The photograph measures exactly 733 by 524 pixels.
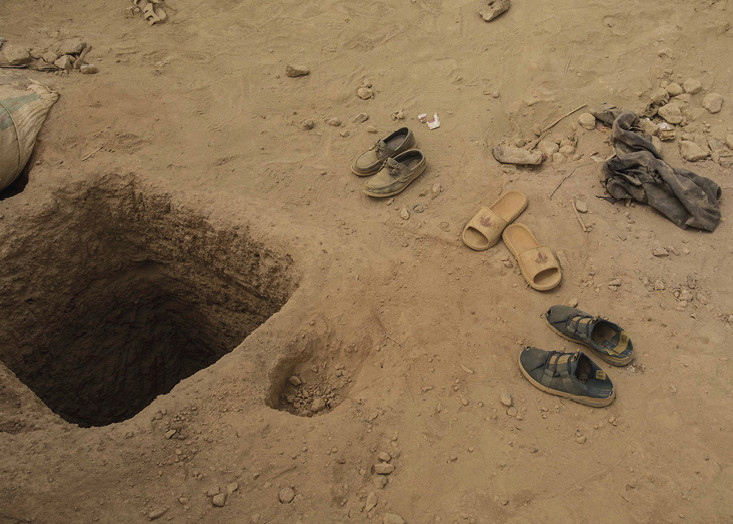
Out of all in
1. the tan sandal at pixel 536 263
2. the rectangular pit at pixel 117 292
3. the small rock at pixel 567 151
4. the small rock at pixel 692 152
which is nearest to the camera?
Result: the tan sandal at pixel 536 263

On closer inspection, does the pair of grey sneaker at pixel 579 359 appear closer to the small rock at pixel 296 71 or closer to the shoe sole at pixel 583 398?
the shoe sole at pixel 583 398

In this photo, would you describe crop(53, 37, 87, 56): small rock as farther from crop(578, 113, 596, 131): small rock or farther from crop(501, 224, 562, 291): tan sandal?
crop(578, 113, 596, 131): small rock

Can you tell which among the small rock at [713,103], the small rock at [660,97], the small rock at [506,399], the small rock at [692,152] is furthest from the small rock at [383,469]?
the small rock at [713,103]

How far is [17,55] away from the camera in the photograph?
4.54 meters

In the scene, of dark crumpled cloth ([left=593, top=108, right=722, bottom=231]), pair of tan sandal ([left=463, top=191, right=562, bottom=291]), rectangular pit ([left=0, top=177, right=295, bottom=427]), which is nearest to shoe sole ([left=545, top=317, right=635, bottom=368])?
pair of tan sandal ([left=463, top=191, right=562, bottom=291])

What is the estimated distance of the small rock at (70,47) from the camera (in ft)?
15.6

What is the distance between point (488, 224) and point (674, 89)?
7.21ft

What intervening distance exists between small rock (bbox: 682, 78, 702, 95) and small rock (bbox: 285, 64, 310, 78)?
315 cm

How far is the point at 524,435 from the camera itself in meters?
2.54

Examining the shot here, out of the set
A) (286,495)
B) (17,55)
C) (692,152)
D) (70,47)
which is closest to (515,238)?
(692,152)

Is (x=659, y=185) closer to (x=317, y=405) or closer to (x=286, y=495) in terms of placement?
(x=317, y=405)

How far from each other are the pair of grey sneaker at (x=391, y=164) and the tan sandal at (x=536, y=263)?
33.3 inches

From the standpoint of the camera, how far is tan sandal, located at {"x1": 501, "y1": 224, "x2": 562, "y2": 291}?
3.13 metres

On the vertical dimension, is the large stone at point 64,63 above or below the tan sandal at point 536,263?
above
